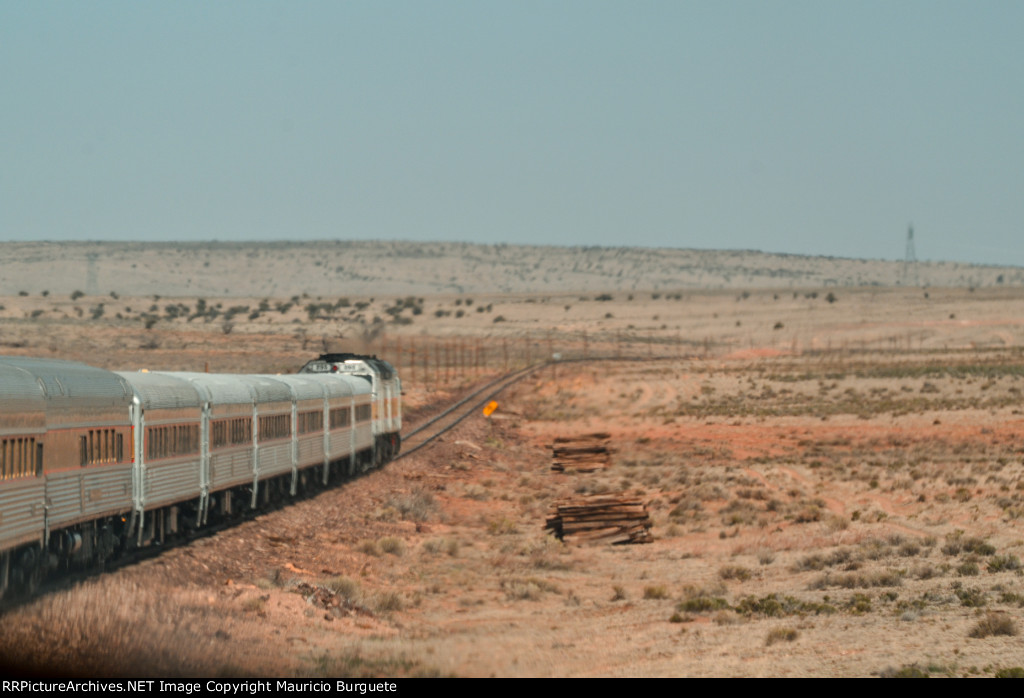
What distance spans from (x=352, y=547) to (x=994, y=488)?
15.2 meters

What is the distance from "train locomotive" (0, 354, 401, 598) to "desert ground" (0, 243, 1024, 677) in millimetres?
736

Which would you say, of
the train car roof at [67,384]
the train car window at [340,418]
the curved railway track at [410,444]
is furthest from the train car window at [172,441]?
the train car window at [340,418]

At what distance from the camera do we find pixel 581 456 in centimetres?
4244

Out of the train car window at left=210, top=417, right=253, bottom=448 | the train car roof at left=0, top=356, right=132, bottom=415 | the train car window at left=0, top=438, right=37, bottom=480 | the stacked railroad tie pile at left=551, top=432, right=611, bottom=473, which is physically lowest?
the stacked railroad tie pile at left=551, top=432, right=611, bottom=473

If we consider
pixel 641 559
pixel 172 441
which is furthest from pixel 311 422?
pixel 172 441

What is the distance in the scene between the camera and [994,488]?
95.3 ft

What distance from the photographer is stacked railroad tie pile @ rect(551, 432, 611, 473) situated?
41000mm

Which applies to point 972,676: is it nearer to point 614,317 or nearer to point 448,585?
point 448,585

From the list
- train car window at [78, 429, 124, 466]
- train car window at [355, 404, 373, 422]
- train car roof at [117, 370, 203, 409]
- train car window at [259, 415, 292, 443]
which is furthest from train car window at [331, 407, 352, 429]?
train car window at [78, 429, 124, 466]

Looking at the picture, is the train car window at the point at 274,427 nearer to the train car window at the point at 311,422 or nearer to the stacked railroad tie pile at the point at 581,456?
the train car window at the point at 311,422

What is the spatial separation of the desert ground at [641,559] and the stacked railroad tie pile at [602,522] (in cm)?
55

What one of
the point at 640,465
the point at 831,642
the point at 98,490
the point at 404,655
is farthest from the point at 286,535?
the point at 640,465

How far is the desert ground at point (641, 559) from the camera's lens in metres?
12.4

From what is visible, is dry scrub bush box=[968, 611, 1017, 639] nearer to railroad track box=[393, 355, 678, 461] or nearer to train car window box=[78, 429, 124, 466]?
train car window box=[78, 429, 124, 466]
